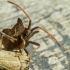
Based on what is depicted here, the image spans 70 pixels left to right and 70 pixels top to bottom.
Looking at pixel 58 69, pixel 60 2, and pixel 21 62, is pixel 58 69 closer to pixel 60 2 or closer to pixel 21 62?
pixel 21 62

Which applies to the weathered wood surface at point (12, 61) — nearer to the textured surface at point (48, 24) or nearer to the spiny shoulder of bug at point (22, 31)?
the spiny shoulder of bug at point (22, 31)

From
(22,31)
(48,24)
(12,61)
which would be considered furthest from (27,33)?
(48,24)

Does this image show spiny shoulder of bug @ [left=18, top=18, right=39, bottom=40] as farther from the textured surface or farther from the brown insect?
the textured surface

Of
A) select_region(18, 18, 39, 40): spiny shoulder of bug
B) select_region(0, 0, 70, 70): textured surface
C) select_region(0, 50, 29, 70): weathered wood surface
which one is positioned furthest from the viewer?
select_region(0, 0, 70, 70): textured surface

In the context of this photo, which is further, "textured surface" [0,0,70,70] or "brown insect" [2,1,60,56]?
"textured surface" [0,0,70,70]

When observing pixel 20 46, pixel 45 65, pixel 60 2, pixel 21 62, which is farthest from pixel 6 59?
pixel 60 2

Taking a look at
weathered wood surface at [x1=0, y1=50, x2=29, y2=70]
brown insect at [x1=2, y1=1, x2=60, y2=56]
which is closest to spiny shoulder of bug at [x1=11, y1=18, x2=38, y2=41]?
brown insect at [x1=2, y1=1, x2=60, y2=56]
